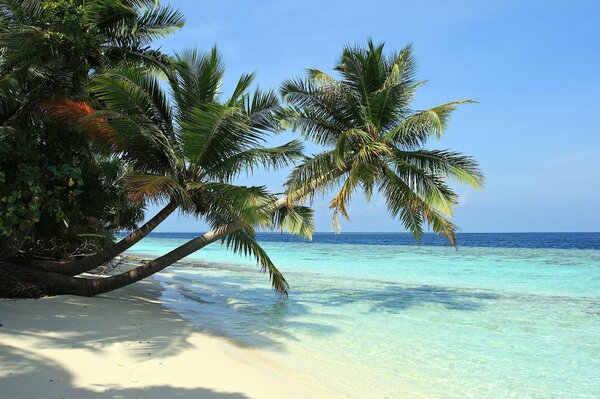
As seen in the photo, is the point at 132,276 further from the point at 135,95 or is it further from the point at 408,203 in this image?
the point at 408,203

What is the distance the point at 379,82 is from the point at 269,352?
25.2ft

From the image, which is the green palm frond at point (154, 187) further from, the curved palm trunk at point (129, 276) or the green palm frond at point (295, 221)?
the green palm frond at point (295, 221)

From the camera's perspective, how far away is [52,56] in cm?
885

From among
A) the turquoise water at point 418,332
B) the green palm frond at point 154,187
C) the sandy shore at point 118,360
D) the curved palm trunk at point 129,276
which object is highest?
the green palm frond at point 154,187

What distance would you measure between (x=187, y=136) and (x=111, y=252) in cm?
287

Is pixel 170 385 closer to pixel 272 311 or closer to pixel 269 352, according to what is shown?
pixel 269 352

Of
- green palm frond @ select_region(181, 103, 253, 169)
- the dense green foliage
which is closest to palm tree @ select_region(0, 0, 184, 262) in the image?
the dense green foliage

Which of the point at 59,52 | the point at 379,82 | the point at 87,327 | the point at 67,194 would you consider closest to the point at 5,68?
the point at 59,52

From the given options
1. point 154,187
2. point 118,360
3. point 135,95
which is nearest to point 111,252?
point 154,187

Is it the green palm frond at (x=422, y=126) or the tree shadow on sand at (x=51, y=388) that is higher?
the green palm frond at (x=422, y=126)

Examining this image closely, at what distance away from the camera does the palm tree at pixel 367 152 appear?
31.9 feet

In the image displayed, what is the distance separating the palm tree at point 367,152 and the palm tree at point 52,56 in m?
2.88

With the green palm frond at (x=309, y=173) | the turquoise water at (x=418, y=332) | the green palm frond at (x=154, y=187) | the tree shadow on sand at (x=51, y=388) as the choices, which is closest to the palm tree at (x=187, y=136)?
the green palm frond at (x=154, y=187)

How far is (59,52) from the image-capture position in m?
8.90
